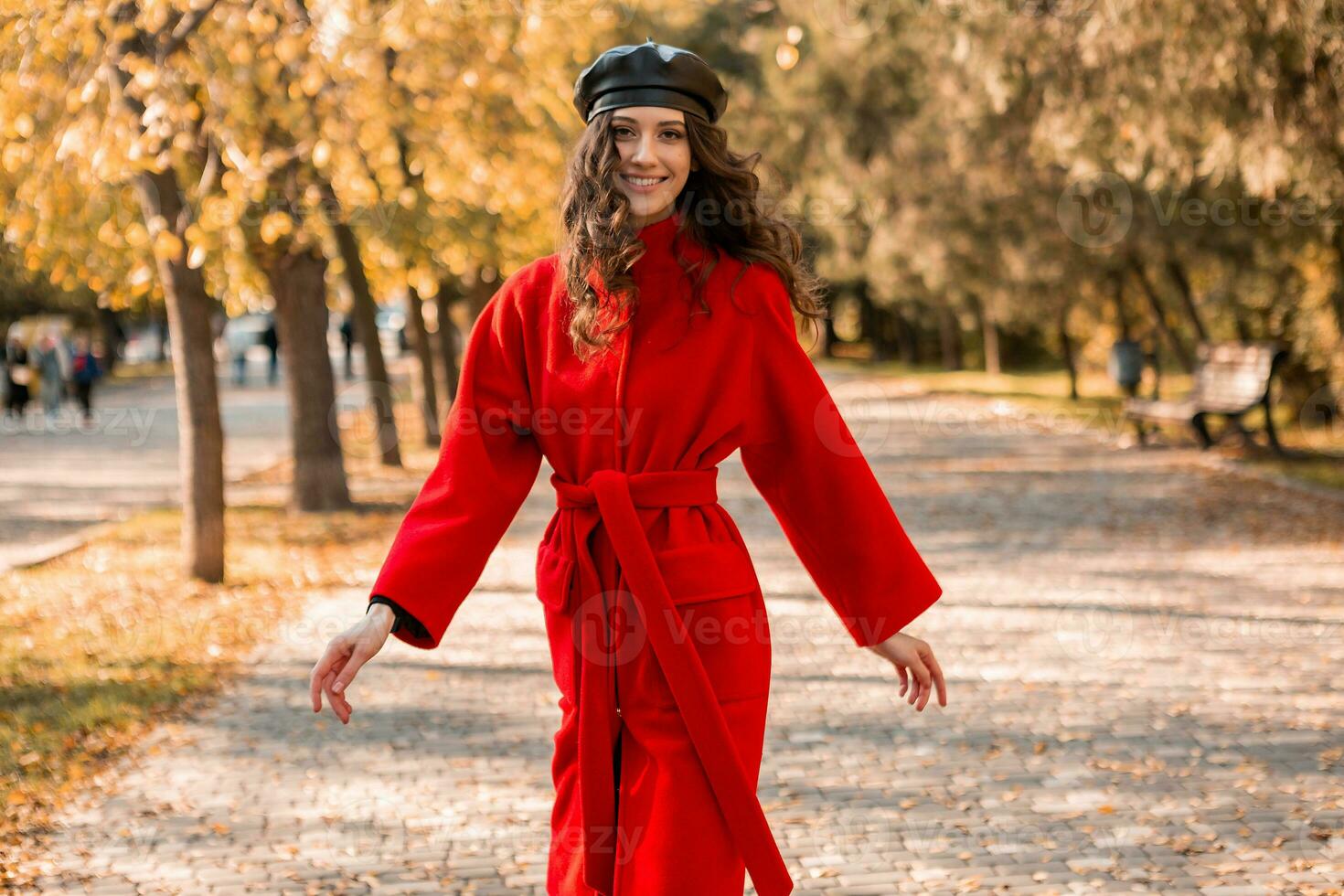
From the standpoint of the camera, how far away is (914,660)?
3146 millimetres

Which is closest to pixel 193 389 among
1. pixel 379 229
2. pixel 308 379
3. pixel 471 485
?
pixel 379 229

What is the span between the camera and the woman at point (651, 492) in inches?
113

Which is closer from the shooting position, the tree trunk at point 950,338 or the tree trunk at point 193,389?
the tree trunk at point 193,389

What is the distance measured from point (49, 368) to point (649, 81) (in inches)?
1084

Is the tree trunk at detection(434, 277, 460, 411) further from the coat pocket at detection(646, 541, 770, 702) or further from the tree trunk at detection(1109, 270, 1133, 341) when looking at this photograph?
the coat pocket at detection(646, 541, 770, 702)

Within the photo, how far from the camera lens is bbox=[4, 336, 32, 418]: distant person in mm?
28136

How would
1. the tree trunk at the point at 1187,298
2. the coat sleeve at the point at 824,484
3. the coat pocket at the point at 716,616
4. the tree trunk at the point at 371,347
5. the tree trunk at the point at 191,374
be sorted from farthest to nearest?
the tree trunk at the point at 1187,298
the tree trunk at the point at 371,347
the tree trunk at the point at 191,374
the coat sleeve at the point at 824,484
the coat pocket at the point at 716,616

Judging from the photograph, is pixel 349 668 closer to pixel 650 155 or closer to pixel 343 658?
pixel 343 658

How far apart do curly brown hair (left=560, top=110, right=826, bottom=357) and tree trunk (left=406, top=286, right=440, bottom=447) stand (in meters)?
16.2

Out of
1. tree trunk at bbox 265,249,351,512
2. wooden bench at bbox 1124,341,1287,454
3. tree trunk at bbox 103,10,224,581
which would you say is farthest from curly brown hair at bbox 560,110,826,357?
wooden bench at bbox 1124,341,1287,454

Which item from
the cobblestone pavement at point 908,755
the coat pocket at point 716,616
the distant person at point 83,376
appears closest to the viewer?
the coat pocket at point 716,616

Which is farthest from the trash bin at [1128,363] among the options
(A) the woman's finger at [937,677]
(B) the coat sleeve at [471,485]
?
(B) the coat sleeve at [471,485]

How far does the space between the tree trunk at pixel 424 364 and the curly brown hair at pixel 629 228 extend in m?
16.2

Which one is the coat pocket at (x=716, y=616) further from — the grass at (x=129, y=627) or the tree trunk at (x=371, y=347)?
the tree trunk at (x=371, y=347)
